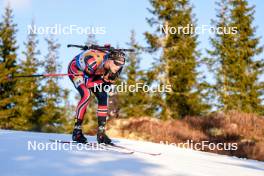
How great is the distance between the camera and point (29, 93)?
1241 inches

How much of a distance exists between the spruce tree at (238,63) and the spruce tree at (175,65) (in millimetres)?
2452

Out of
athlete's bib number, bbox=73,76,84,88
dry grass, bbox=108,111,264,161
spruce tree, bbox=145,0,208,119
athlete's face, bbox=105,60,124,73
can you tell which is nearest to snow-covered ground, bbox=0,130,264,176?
athlete's face, bbox=105,60,124,73

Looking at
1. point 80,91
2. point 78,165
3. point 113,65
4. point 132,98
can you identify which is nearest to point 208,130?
point 80,91

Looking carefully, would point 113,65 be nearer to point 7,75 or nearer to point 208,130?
point 208,130

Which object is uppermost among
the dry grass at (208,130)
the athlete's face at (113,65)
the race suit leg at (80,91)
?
the athlete's face at (113,65)

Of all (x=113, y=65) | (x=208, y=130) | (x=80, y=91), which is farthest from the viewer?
(x=208, y=130)

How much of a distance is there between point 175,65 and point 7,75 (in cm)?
1361

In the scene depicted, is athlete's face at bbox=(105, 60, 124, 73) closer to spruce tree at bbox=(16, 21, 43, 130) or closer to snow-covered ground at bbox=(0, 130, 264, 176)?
snow-covered ground at bbox=(0, 130, 264, 176)

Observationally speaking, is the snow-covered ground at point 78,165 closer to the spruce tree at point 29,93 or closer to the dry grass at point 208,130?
the dry grass at point 208,130

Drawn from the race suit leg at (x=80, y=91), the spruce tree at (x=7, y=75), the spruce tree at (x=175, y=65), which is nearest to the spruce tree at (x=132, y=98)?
the spruce tree at (x=175, y=65)

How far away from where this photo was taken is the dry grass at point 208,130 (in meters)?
12.5

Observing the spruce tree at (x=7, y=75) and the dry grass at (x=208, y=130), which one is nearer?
Answer: the dry grass at (x=208, y=130)

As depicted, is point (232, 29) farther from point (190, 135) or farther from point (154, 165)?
point (154, 165)

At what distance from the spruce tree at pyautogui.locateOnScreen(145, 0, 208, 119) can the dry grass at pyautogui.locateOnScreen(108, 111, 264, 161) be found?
7880mm
